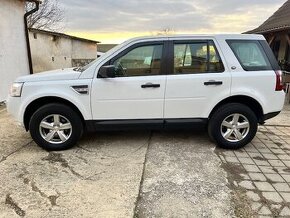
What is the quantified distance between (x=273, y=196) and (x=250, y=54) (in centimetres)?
244

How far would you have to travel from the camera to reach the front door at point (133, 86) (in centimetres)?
493

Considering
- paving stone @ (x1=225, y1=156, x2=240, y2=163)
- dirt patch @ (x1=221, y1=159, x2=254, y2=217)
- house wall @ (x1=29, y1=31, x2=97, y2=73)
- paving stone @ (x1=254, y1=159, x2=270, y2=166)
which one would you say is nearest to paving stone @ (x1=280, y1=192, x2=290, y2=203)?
dirt patch @ (x1=221, y1=159, x2=254, y2=217)

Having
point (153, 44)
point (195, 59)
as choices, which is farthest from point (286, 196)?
point (153, 44)

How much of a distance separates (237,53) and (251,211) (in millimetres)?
2703

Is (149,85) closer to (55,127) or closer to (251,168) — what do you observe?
(55,127)

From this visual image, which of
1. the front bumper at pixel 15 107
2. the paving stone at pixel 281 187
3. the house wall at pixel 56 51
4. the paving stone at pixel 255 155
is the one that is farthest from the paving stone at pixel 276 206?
the house wall at pixel 56 51

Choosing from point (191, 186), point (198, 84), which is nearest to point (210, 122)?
point (198, 84)

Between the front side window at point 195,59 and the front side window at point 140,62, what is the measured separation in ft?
1.03

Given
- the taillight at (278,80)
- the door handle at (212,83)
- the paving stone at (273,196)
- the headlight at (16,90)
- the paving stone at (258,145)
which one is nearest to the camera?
the paving stone at (273,196)

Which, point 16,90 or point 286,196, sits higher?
point 16,90

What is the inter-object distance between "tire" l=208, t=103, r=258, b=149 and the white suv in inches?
0.6

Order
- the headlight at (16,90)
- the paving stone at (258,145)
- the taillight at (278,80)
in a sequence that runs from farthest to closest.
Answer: the paving stone at (258,145), the taillight at (278,80), the headlight at (16,90)

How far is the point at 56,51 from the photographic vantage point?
1936 centimetres

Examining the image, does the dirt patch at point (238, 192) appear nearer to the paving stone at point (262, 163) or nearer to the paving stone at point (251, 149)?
the paving stone at point (262, 163)
